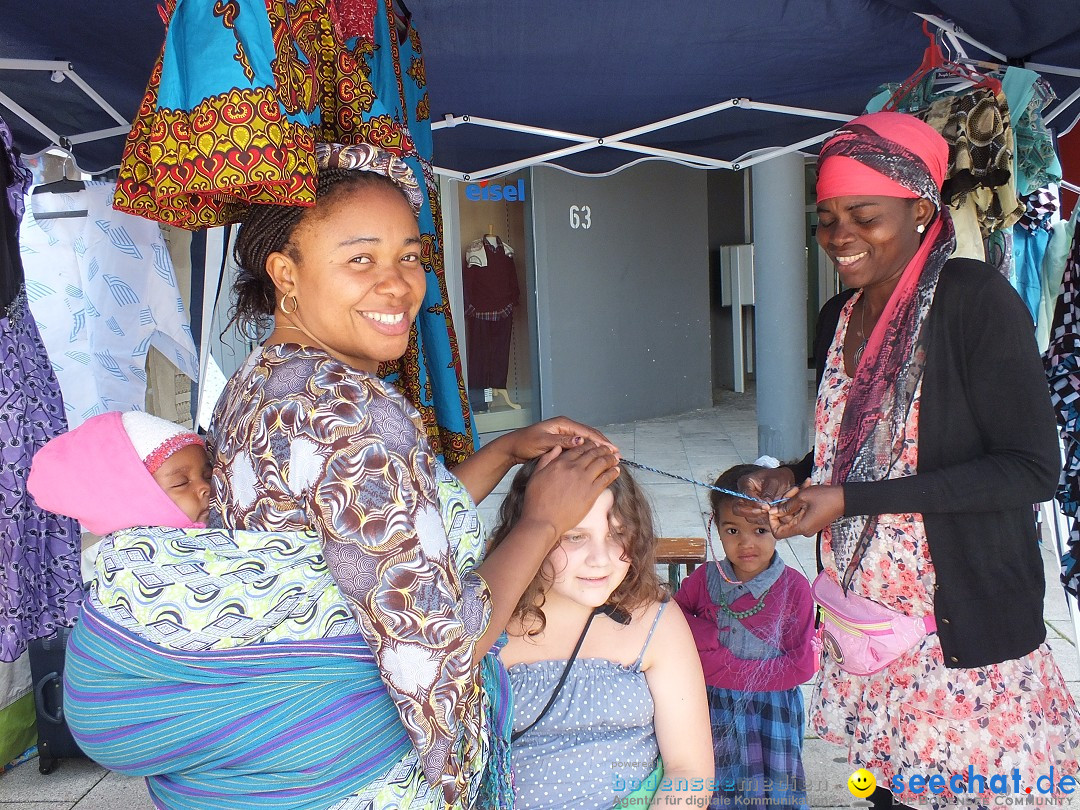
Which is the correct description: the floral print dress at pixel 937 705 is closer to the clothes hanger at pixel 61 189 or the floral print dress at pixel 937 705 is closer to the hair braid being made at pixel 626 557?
the hair braid being made at pixel 626 557

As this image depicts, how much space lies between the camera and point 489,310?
10078mm

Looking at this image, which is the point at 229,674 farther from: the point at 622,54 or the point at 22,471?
the point at 622,54

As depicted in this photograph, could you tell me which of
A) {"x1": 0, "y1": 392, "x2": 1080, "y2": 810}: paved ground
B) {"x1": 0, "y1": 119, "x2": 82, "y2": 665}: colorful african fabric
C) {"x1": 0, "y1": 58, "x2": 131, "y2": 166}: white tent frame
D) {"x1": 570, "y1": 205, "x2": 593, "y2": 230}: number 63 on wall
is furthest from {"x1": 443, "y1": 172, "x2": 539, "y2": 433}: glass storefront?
{"x1": 0, "y1": 119, "x2": 82, "y2": 665}: colorful african fabric

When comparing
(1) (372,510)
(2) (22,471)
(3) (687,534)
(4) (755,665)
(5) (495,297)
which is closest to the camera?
(1) (372,510)

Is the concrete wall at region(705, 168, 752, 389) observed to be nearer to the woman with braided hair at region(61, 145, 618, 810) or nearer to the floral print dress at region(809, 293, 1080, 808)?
the floral print dress at region(809, 293, 1080, 808)

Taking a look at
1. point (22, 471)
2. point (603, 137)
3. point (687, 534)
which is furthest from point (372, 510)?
point (687, 534)

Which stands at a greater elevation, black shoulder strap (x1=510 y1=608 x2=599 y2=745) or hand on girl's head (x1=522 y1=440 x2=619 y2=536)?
hand on girl's head (x1=522 y1=440 x2=619 y2=536)

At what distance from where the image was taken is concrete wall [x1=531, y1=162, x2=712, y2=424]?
1001 centimetres

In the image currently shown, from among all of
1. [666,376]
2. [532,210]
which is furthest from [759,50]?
[666,376]

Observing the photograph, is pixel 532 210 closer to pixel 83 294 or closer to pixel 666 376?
pixel 666 376

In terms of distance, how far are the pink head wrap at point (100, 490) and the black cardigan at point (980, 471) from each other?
52.9 inches

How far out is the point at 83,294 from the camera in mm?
3814

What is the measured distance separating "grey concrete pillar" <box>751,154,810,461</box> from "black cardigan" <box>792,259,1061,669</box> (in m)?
6.28

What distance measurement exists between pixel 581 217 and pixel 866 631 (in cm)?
862
